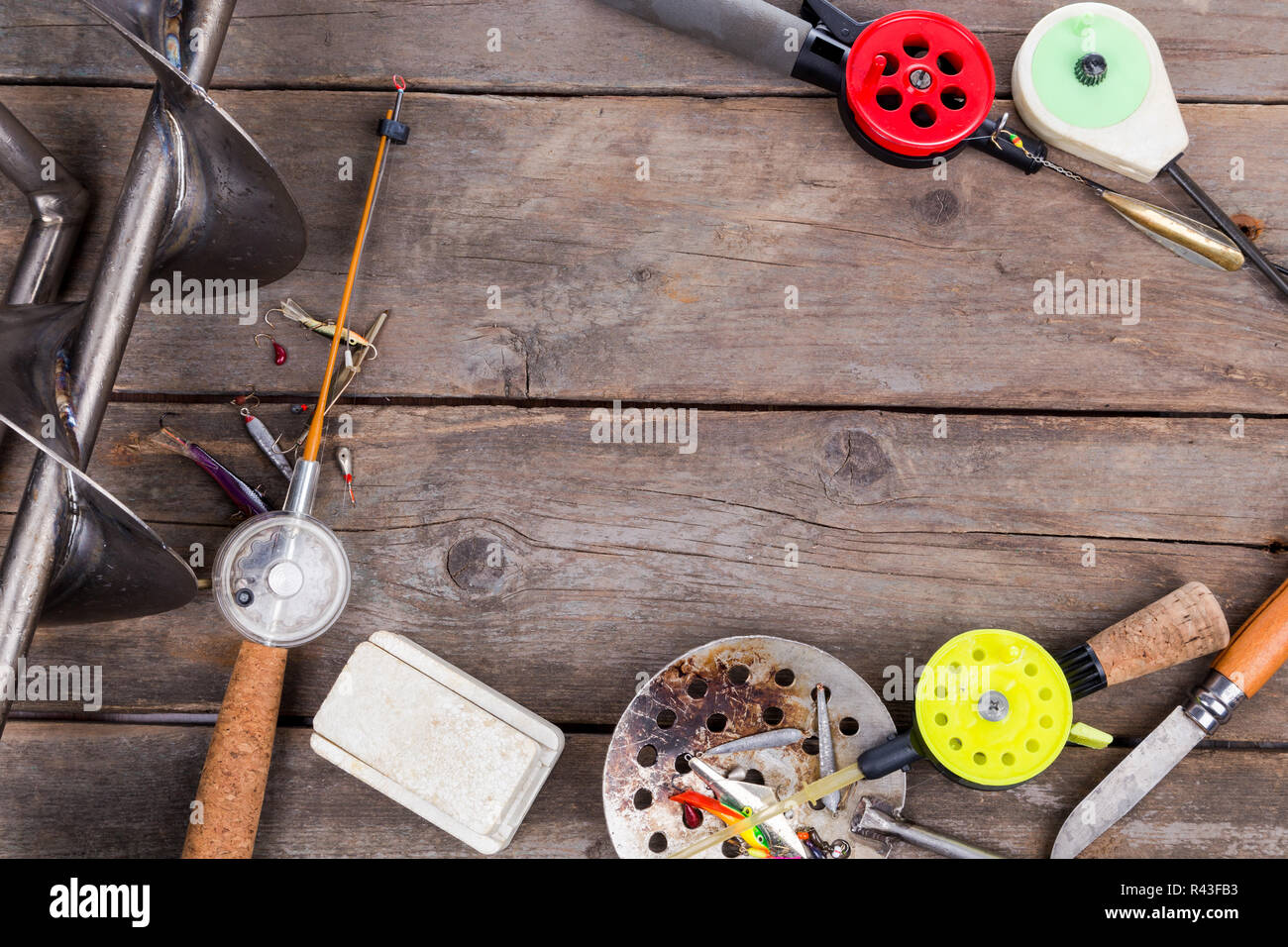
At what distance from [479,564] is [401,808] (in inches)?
10.4

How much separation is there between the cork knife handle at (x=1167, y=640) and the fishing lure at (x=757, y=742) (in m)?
0.32

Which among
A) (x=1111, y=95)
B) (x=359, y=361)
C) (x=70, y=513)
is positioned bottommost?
(x=70, y=513)

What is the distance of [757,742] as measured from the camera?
919mm

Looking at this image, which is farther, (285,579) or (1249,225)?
(1249,225)

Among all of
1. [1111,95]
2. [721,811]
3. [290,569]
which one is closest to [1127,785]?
Result: [721,811]

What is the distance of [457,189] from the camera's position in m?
0.99

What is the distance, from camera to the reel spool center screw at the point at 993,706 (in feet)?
2.87

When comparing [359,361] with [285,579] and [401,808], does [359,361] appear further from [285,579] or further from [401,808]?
[401,808]

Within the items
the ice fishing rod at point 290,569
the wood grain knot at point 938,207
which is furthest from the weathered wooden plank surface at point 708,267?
the ice fishing rod at point 290,569

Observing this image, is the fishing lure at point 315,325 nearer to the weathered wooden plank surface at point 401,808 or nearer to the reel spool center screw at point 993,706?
the weathered wooden plank surface at point 401,808

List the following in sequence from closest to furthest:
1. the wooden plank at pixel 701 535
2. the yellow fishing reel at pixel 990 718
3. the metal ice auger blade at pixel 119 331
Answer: the metal ice auger blade at pixel 119 331
the yellow fishing reel at pixel 990 718
the wooden plank at pixel 701 535

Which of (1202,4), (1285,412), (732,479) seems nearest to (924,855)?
(732,479)

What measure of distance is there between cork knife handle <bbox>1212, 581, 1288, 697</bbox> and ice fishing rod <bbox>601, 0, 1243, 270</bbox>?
0.36m

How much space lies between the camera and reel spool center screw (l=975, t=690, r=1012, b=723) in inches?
34.4
